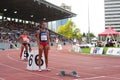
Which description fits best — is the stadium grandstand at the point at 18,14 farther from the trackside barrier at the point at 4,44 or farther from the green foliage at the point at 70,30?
the green foliage at the point at 70,30

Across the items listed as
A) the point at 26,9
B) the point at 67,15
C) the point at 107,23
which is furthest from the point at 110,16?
the point at 26,9

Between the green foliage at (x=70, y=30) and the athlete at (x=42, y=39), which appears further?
the green foliage at (x=70, y=30)

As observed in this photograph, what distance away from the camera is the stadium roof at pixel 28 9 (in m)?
53.1

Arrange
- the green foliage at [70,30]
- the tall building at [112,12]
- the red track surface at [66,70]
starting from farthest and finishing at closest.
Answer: the tall building at [112,12], the green foliage at [70,30], the red track surface at [66,70]

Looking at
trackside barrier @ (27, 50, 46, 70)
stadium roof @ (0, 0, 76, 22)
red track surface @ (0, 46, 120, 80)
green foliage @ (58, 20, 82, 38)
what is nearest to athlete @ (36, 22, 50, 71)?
trackside barrier @ (27, 50, 46, 70)

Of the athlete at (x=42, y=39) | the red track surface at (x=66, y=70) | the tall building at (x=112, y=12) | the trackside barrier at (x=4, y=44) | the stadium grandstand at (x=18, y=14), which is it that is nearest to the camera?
the red track surface at (x=66, y=70)

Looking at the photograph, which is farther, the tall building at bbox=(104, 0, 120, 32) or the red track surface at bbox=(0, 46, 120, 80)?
the tall building at bbox=(104, 0, 120, 32)

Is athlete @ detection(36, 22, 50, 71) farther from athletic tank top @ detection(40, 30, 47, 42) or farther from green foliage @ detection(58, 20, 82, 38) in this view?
green foliage @ detection(58, 20, 82, 38)

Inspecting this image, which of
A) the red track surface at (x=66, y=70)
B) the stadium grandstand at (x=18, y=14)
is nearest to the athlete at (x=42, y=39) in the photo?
the red track surface at (x=66, y=70)

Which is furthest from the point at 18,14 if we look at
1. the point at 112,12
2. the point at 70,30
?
the point at 112,12

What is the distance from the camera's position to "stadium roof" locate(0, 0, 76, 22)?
53.1 m

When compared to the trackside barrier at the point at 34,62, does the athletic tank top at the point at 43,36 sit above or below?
above

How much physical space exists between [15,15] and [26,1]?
16.6m

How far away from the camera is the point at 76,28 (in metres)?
113
